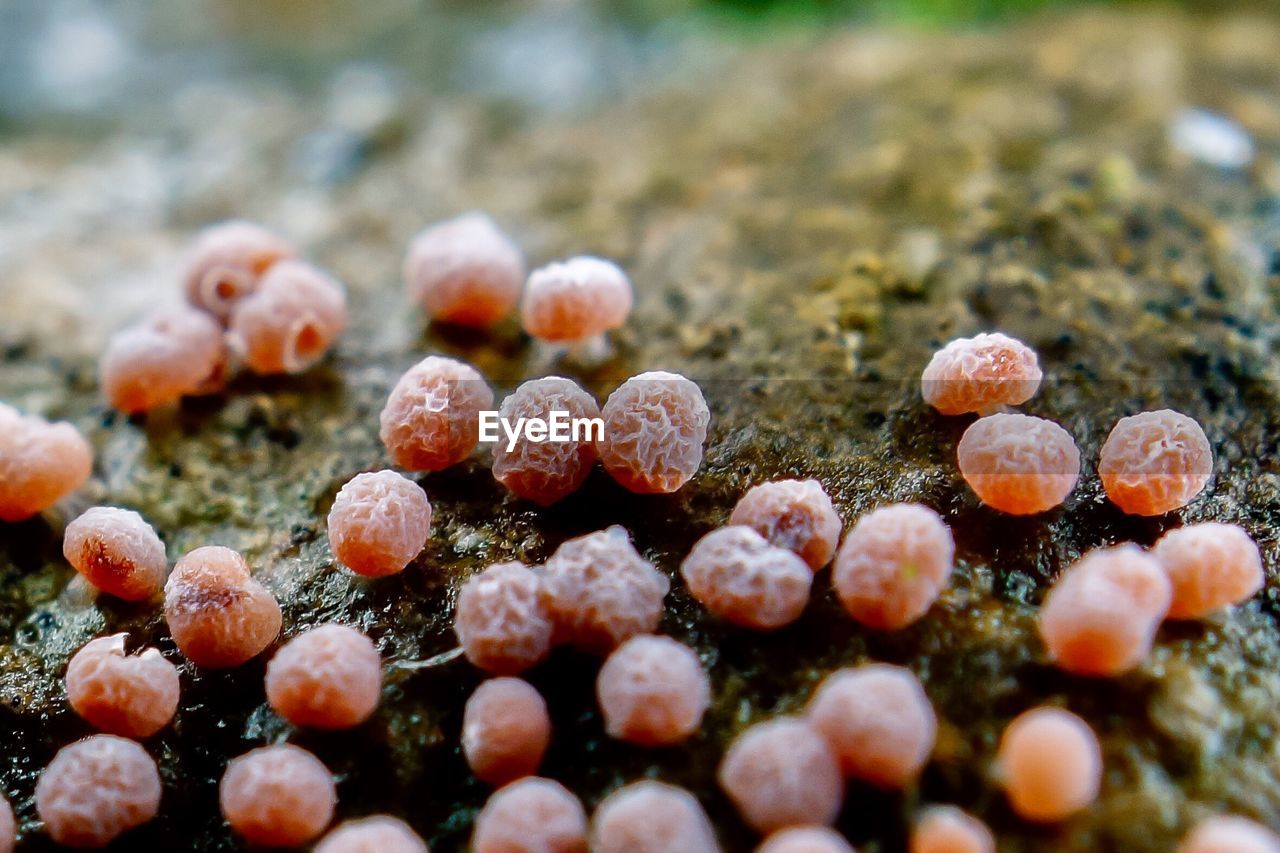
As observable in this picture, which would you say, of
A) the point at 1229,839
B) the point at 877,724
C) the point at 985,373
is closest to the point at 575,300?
the point at 985,373

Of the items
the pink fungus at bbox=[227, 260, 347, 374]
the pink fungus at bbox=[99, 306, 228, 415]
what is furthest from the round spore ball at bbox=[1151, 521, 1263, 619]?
the pink fungus at bbox=[99, 306, 228, 415]

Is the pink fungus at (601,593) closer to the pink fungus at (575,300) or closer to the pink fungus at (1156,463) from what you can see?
the pink fungus at (575,300)

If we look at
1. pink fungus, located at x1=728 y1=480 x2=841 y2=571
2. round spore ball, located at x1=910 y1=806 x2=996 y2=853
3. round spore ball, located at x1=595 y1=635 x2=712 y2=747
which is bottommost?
round spore ball, located at x1=910 y1=806 x2=996 y2=853

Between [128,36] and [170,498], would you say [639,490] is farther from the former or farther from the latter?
[128,36]

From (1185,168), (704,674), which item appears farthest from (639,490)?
(1185,168)

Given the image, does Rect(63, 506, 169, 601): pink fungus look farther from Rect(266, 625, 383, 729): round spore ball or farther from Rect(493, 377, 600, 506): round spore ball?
Rect(493, 377, 600, 506): round spore ball

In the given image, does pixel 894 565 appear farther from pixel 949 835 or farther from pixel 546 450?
pixel 546 450

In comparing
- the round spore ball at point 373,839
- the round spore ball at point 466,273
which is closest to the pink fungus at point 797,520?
the round spore ball at point 373,839

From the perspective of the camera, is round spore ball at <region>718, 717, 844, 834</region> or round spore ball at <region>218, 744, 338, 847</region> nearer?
round spore ball at <region>718, 717, 844, 834</region>
